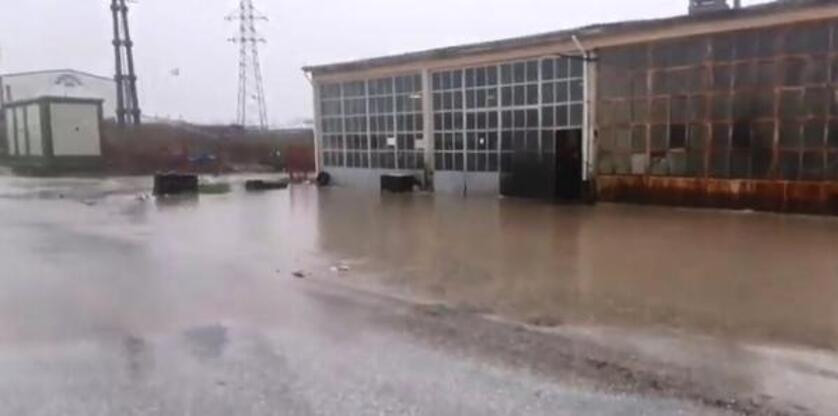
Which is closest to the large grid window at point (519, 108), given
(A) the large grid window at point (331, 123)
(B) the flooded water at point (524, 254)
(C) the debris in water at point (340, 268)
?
(B) the flooded water at point (524, 254)

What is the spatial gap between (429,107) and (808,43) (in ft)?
37.4

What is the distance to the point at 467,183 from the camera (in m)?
21.7

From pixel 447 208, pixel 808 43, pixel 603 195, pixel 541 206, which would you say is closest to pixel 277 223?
pixel 447 208

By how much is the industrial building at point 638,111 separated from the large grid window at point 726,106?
3cm

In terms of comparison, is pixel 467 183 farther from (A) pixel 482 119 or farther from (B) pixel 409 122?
(B) pixel 409 122

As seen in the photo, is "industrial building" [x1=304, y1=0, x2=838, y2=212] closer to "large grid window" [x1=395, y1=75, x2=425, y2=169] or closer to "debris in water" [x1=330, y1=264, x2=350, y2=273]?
"large grid window" [x1=395, y1=75, x2=425, y2=169]

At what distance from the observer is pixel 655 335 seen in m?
6.14

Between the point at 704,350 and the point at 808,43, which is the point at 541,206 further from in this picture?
the point at 704,350

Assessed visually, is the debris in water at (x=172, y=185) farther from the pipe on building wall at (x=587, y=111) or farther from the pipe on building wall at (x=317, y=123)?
the pipe on building wall at (x=587, y=111)

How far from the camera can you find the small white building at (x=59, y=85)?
6625cm

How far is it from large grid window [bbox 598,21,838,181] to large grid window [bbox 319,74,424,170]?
7551 mm

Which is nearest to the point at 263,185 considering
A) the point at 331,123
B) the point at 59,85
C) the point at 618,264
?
the point at 331,123

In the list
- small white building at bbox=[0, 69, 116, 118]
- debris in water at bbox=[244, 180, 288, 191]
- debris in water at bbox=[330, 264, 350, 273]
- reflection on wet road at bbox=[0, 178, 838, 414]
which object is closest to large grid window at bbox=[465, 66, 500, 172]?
reflection on wet road at bbox=[0, 178, 838, 414]

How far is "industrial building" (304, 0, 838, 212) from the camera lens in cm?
1432
